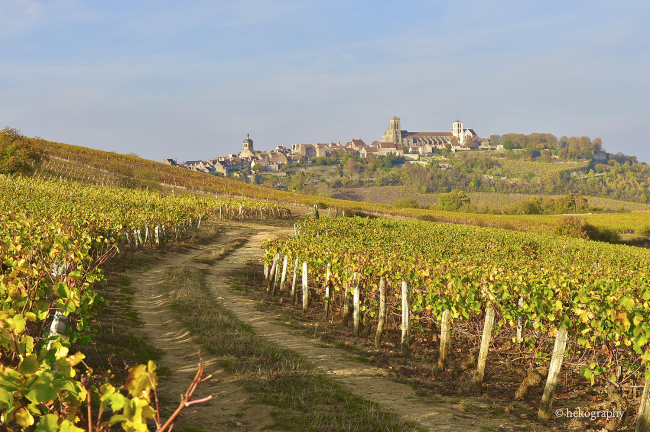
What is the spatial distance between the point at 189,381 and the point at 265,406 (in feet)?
5.59

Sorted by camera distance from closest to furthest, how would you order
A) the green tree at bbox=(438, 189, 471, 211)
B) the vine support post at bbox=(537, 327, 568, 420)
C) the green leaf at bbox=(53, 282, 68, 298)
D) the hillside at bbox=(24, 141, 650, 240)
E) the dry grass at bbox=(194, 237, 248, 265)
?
the green leaf at bbox=(53, 282, 68, 298)
the vine support post at bbox=(537, 327, 568, 420)
the dry grass at bbox=(194, 237, 248, 265)
the hillside at bbox=(24, 141, 650, 240)
the green tree at bbox=(438, 189, 471, 211)

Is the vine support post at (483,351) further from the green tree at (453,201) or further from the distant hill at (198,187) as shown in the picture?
the green tree at (453,201)

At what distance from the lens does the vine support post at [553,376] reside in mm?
6547

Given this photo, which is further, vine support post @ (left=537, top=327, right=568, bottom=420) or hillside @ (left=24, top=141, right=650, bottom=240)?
hillside @ (left=24, top=141, right=650, bottom=240)

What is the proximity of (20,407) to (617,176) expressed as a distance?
218 metres

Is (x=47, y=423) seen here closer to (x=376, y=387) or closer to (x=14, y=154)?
(x=376, y=387)

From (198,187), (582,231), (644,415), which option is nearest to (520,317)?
(644,415)

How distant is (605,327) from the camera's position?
21.9 ft

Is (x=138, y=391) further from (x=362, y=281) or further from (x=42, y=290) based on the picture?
(x=362, y=281)

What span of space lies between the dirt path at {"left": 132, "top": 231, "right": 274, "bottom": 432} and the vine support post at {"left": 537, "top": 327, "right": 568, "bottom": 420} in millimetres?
4112

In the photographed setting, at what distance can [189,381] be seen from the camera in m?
7.58

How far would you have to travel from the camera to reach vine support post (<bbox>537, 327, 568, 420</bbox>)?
258 inches

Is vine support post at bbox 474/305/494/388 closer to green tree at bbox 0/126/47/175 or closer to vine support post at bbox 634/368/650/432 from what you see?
vine support post at bbox 634/368/650/432

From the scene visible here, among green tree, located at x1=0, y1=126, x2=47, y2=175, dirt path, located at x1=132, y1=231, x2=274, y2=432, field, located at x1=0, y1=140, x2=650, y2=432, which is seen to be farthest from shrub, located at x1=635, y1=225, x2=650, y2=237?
green tree, located at x1=0, y1=126, x2=47, y2=175
